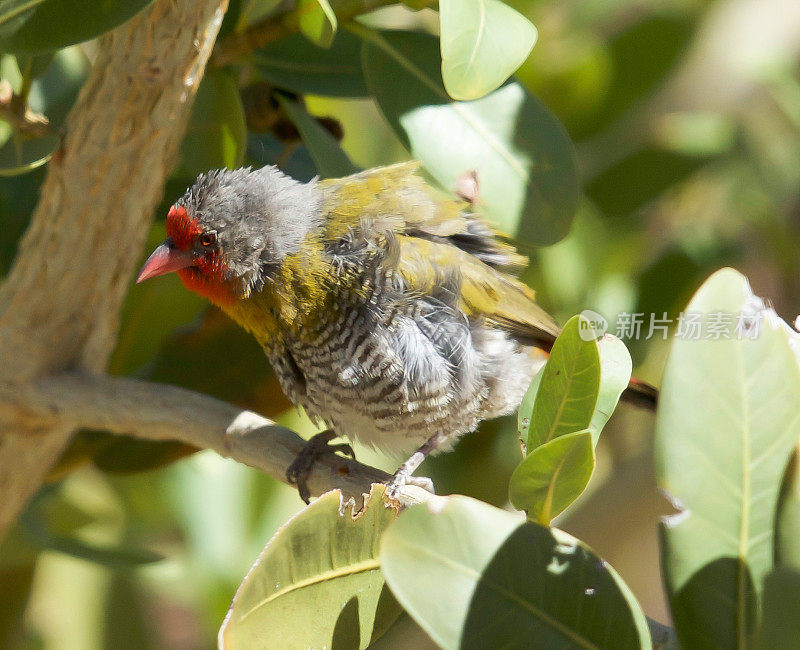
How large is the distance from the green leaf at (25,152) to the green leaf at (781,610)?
155 centimetres

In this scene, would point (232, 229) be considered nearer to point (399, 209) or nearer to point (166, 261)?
point (166, 261)

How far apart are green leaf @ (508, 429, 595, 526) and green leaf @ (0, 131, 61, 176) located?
3.90 ft

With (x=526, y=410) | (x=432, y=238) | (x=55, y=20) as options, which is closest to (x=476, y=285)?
(x=432, y=238)

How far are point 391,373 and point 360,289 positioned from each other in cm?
22

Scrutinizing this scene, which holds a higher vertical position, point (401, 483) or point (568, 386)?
point (568, 386)

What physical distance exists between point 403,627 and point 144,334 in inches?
48.7

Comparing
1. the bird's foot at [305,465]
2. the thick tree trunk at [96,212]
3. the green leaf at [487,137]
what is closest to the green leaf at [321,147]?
the green leaf at [487,137]

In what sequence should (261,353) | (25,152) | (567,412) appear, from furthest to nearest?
1. (261,353)
2. (25,152)
3. (567,412)

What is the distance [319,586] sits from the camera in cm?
141

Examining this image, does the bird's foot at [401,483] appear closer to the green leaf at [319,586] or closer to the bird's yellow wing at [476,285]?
the green leaf at [319,586]

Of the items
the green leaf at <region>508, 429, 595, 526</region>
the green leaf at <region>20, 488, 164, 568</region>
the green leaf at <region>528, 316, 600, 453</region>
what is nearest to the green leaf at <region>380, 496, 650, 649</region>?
the green leaf at <region>508, 429, 595, 526</region>

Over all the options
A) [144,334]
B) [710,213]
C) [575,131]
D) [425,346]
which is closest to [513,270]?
[425,346]

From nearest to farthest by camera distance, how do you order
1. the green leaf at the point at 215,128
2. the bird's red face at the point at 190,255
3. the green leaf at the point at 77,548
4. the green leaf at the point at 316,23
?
the green leaf at the point at 316,23 → the green leaf at the point at 215,128 → the bird's red face at the point at 190,255 → the green leaf at the point at 77,548

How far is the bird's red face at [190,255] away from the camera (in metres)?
2.10
